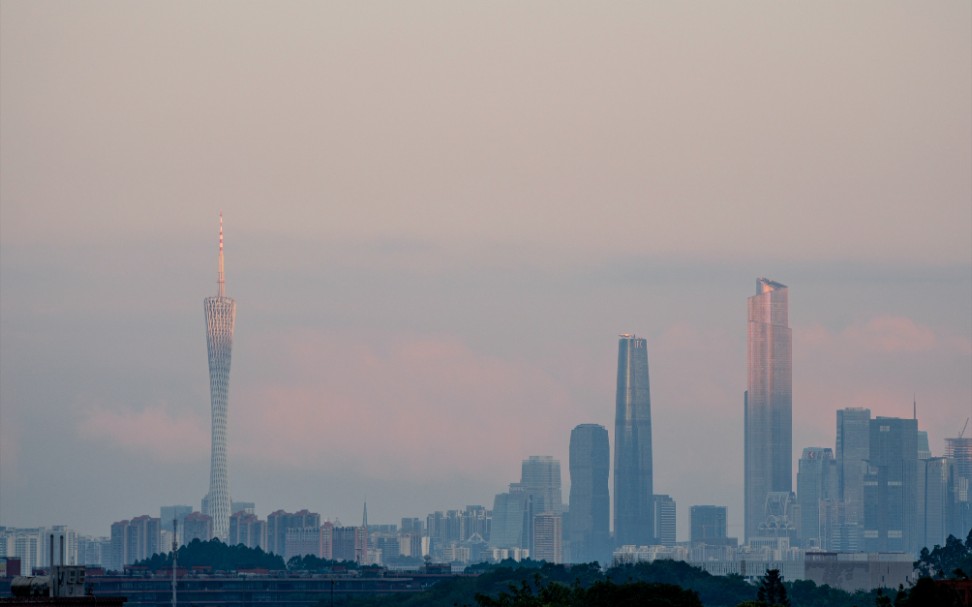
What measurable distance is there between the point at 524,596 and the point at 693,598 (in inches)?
444

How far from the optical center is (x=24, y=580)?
106m

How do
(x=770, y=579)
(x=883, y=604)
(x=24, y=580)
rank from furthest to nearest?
(x=770, y=579) → (x=883, y=604) → (x=24, y=580)

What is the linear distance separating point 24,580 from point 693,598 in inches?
2246

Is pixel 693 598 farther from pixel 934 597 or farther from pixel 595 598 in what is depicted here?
pixel 934 597

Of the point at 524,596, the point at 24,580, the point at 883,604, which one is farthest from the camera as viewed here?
the point at 524,596

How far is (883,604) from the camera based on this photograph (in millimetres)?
113875

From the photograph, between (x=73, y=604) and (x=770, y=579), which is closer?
(x=73, y=604)

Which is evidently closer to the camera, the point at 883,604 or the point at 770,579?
the point at 883,604

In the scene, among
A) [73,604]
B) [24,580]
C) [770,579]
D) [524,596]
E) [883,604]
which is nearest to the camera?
[73,604]

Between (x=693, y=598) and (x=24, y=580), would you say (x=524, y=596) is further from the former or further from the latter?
(x=24, y=580)

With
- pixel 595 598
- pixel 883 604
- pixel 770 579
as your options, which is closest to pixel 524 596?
pixel 595 598

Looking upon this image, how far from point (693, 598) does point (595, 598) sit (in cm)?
691

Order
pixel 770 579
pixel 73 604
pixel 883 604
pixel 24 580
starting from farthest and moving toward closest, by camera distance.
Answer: pixel 770 579 → pixel 883 604 → pixel 24 580 → pixel 73 604

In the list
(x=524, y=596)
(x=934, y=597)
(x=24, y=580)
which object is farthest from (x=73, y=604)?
(x=524, y=596)
